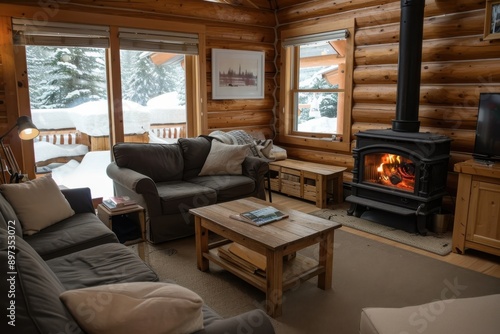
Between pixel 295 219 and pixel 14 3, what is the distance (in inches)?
138

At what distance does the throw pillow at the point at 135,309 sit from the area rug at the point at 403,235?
292 cm

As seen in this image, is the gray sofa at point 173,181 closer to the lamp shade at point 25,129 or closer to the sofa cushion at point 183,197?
the sofa cushion at point 183,197

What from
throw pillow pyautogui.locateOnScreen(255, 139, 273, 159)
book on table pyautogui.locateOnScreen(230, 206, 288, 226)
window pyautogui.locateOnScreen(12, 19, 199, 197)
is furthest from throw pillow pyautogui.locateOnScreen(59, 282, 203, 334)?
throw pillow pyautogui.locateOnScreen(255, 139, 273, 159)

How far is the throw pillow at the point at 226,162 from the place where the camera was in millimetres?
4488

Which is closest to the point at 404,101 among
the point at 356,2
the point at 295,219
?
the point at 356,2

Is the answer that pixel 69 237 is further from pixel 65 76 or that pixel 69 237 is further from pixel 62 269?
pixel 65 76

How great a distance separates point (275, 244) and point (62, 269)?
122 cm

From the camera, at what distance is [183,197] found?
3791 mm

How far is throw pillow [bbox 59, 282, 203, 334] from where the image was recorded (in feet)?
4.01

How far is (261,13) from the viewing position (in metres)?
5.84

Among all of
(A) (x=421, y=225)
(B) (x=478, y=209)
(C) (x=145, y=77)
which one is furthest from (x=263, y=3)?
(B) (x=478, y=209)

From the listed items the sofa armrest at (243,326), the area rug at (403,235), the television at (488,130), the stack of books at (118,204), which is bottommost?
the area rug at (403,235)

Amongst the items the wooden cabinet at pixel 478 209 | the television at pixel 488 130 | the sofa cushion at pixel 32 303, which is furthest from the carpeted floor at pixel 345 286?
the sofa cushion at pixel 32 303

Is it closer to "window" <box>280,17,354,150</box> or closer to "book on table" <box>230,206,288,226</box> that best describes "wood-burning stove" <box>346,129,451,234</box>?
"window" <box>280,17,354,150</box>
